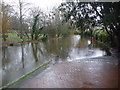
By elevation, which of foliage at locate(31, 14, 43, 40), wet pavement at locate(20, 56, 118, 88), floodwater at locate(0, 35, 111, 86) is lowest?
wet pavement at locate(20, 56, 118, 88)

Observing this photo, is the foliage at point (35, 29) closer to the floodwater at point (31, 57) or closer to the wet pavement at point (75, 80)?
the floodwater at point (31, 57)

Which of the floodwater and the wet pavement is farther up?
the floodwater

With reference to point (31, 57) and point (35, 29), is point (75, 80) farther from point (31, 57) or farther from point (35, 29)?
point (35, 29)

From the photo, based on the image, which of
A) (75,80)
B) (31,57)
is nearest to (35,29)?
(31,57)

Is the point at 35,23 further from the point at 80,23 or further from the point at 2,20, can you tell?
the point at 80,23

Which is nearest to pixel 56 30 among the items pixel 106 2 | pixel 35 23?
pixel 35 23

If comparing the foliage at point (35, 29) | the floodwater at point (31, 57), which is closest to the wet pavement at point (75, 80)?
the floodwater at point (31, 57)

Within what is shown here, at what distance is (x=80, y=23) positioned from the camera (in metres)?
8.72

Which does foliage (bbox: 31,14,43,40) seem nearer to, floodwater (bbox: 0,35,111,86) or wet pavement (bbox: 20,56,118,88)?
floodwater (bbox: 0,35,111,86)

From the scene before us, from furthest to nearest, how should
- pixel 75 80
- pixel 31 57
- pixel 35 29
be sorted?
pixel 35 29
pixel 31 57
pixel 75 80

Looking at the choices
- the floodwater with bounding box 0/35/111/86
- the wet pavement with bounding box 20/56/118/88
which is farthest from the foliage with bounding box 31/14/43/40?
the wet pavement with bounding box 20/56/118/88

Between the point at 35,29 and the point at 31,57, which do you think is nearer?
the point at 31,57

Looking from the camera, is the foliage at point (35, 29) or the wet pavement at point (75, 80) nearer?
the wet pavement at point (75, 80)

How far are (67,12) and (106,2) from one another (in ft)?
10.4
